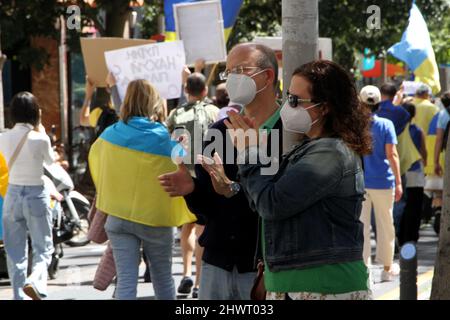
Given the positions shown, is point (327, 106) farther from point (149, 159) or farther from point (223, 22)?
point (223, 22)

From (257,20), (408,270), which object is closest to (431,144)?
(408,270)

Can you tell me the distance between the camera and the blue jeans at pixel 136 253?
7.75m

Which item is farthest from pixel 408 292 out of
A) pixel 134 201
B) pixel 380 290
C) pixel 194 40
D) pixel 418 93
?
pixel 418 93

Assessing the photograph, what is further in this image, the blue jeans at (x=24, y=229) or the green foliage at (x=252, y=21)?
the green foliage at (x=252, y=21)

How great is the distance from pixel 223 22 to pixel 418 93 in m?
5.35

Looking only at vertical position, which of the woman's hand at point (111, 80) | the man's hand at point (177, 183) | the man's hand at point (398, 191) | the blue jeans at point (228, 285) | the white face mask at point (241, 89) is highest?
the white face mask at point (241, 89)

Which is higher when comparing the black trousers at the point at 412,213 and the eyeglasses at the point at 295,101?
the eyeglasses at the point at 295,101

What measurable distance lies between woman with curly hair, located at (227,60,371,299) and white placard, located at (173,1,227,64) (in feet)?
22.5

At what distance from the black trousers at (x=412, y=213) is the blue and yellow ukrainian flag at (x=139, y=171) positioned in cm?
595

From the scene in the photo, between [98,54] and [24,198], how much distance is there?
299cm

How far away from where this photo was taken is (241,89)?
5.45 meters

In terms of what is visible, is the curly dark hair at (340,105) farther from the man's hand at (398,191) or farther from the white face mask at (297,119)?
the man's hand at (398,191)

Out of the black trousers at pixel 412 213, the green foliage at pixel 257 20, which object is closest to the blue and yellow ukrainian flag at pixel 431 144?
the black trousers at pixel 412 213

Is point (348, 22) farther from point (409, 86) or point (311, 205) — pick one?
point (311, 205)
